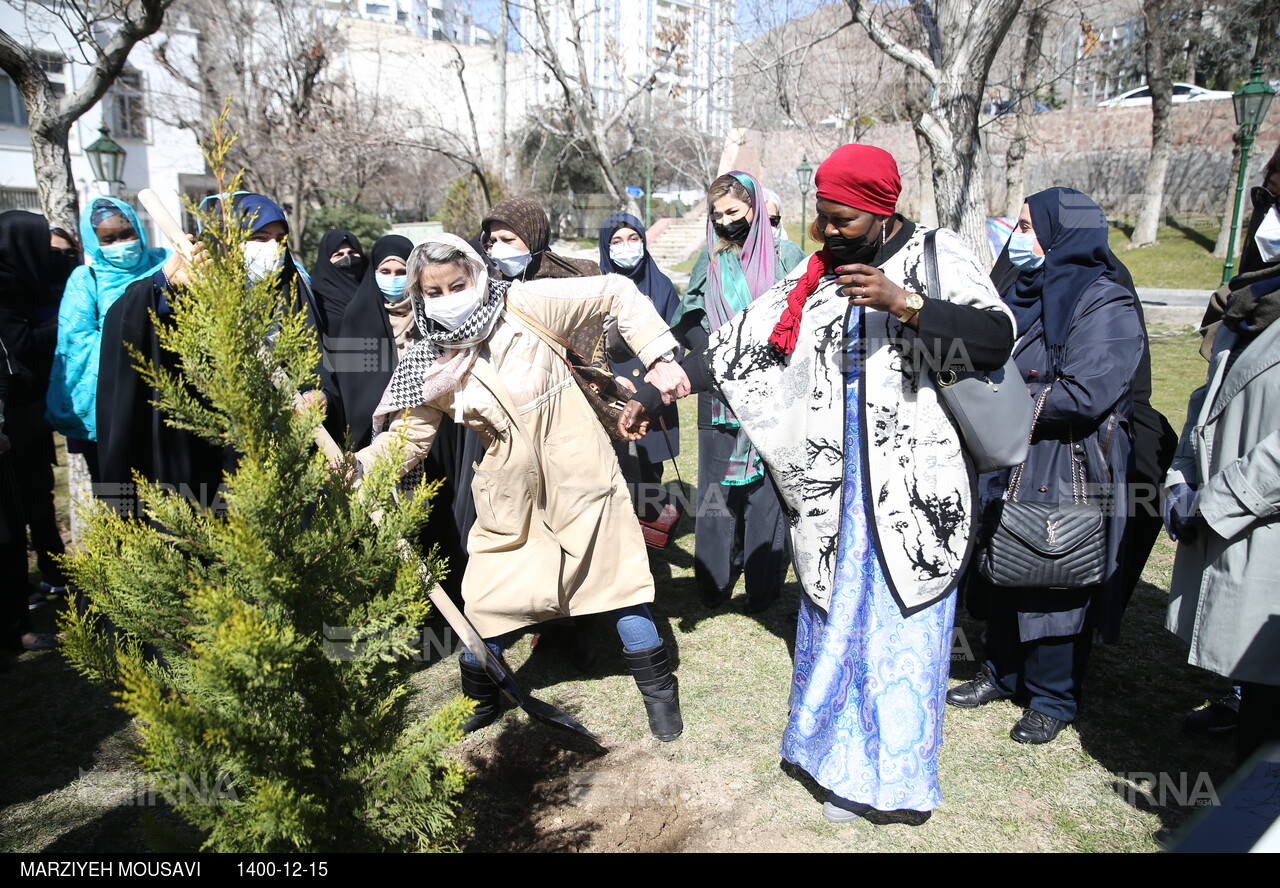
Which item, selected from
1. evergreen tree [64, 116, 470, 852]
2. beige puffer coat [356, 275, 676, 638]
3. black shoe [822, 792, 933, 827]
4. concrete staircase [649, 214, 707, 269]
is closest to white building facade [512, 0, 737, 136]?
concrete staircase [649, 214, 707, 269]

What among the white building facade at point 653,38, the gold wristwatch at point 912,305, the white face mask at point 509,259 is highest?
the white building facade at point 653,38

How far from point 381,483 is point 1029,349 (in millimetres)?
2326

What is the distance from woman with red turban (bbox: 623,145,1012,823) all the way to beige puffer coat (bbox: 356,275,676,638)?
0.55m

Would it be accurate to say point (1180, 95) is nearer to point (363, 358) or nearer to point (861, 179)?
point (363, 358)

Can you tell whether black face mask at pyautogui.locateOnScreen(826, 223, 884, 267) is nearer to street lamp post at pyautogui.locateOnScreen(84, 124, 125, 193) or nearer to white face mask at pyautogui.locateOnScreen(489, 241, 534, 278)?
white face mask at pyautogui.locateOnScreen(489, 241, 534, 278)

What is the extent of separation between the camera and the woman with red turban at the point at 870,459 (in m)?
2.29

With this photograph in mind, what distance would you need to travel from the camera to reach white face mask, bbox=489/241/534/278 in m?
3.70

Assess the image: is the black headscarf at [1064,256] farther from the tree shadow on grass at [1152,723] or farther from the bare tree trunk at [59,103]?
the bare tree trunk at [59,103]

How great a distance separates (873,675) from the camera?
2516mm

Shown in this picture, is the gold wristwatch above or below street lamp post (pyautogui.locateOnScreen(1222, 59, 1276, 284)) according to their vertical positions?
below

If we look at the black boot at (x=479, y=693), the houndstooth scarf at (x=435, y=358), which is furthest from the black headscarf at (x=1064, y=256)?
the black boot at (x=479, y=693)

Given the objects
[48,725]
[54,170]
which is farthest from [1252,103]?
[48,725]

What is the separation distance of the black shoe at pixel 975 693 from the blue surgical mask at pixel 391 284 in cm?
304

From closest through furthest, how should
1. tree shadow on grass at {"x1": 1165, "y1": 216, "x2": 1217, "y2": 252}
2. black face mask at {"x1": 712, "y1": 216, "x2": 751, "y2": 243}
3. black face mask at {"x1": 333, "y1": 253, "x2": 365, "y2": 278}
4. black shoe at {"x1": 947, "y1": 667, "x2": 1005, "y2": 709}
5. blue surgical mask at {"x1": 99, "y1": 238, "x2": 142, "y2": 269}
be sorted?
black shoe at {"x1": 947, "y1": 667, "x2": 1005, "y2": 709}
blue surgical mask at {"x1": 99, "y1": 238, "x2": 142, "y2": 269}
black face mask at {"x1": 712, "y1": 216, "x2": 751, "y2": 243}
black face mask at {"x1": 333, "y1": 253, "x2": 365, "y2": 278}
tree shadow on grass at {"x1": 1165, "y1": 216, "x2": 1217, "y2": 252}
